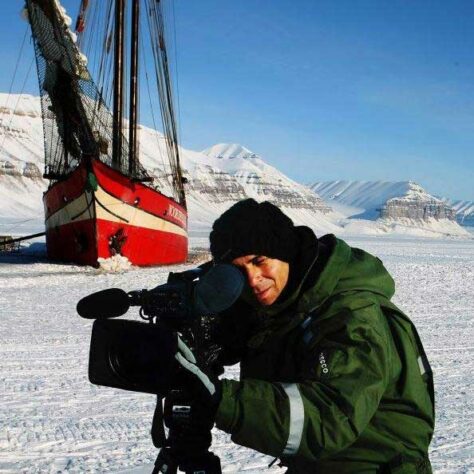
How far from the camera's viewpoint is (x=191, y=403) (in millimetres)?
1289

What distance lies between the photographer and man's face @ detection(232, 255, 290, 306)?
1.57 m

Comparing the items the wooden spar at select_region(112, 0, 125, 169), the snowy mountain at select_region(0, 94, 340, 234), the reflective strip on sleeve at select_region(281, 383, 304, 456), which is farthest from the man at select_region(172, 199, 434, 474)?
the snowy mountain at select_region(0, 94, 340, 234)

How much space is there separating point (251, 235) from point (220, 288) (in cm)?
35

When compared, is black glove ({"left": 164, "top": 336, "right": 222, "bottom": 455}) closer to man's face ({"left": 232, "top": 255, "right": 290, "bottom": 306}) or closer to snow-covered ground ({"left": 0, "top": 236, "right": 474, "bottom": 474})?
man's face ({"left": 232, "top": 255, "right": 290, "bottom": 306})

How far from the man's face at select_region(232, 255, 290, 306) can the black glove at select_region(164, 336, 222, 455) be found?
0.35 m

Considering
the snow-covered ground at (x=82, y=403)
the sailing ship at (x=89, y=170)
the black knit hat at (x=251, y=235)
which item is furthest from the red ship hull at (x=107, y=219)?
the black knit hat at (x=251, y=235)

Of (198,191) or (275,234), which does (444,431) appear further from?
(198,191)

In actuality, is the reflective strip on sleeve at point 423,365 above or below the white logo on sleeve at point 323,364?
below

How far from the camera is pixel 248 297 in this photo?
1665 mm

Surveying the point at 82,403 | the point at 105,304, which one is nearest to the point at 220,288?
the point at 105,304

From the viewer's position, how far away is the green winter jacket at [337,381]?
1294mm

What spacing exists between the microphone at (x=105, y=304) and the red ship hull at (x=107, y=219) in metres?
14.4

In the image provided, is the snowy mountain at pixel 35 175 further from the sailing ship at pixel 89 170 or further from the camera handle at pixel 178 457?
the camera handle at pixel 178 457

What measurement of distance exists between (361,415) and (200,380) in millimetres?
389
